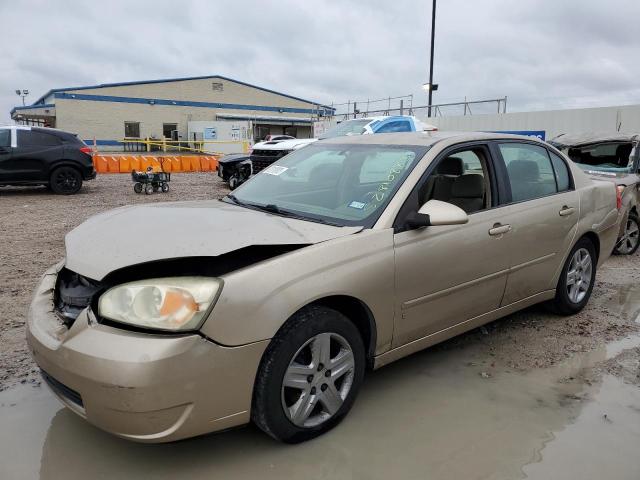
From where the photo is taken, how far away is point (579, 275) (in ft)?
15.1

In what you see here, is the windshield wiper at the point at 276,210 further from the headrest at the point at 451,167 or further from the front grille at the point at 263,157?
the front grille at the point at 263,157

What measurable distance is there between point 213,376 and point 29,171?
11.7 m

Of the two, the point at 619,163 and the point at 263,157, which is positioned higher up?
the point at 263,157

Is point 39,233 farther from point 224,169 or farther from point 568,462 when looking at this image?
point 568,462

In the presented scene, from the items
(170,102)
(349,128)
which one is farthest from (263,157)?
(170,102)

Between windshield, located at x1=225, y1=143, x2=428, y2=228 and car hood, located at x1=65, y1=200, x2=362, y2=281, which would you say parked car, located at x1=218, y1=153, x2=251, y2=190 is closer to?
windshield, located at x1=225, y1=143, x2=428, y2=228

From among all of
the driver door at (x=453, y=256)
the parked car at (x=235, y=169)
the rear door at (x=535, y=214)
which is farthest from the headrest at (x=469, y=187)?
the parked car at (x=235, y=169)

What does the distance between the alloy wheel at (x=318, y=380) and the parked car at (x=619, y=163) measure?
17.2ft

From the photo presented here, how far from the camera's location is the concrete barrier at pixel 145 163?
787 inches

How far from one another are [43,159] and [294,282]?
1173 cm

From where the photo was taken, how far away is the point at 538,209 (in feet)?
13.1

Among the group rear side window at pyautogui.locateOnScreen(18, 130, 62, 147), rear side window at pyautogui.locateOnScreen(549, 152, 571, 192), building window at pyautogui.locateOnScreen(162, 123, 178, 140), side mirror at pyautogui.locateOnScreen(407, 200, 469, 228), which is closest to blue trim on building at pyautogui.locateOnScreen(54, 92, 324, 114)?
building window at pyautogui.locateOnScreen(162, 123, 178, 140)

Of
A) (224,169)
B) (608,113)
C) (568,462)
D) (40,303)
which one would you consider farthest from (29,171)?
(608,113)

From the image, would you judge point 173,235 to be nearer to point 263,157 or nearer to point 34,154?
point 263,157
